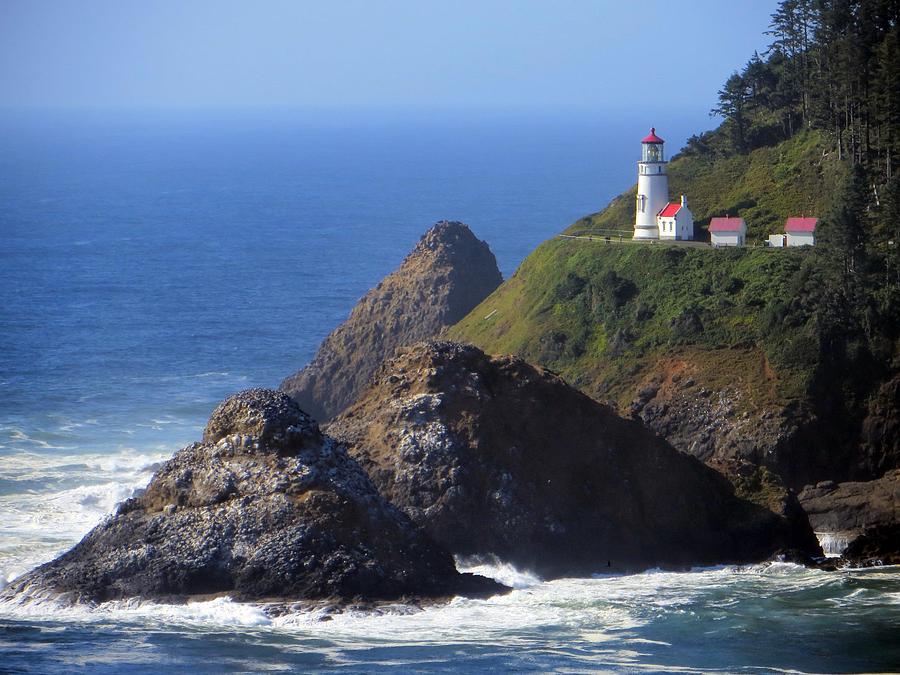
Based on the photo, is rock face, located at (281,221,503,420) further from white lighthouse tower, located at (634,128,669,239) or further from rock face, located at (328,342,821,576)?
rock face, located at (328,342,821,576)

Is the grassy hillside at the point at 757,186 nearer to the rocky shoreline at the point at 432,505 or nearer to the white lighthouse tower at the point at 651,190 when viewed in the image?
the white lighthouse tower at the point at 651,190

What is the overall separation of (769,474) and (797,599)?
8.38m

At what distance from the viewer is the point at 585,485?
59469 mm

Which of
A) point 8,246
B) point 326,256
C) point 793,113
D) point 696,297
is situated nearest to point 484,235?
point 326,256

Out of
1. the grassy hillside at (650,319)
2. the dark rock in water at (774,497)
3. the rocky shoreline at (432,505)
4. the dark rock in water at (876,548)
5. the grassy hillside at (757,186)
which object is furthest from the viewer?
the grassy hillside at (757,186)

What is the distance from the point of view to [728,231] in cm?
8675

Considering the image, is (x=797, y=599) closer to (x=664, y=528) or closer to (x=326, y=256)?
(x=664, y=528)

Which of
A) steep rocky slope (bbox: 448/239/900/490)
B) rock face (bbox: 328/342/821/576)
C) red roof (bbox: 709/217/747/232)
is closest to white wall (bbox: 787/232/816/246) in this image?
steep rocky slope (bbox: 448/239/900/490)

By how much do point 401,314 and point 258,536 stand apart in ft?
147

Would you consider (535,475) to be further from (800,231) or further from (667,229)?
(667,229)

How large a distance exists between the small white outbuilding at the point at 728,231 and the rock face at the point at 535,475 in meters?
27.3

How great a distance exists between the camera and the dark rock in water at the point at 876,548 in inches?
2292

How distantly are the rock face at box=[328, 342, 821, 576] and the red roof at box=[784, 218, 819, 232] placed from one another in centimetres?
2686

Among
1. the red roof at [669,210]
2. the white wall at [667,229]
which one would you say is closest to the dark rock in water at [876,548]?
the white wall at [667,229]
